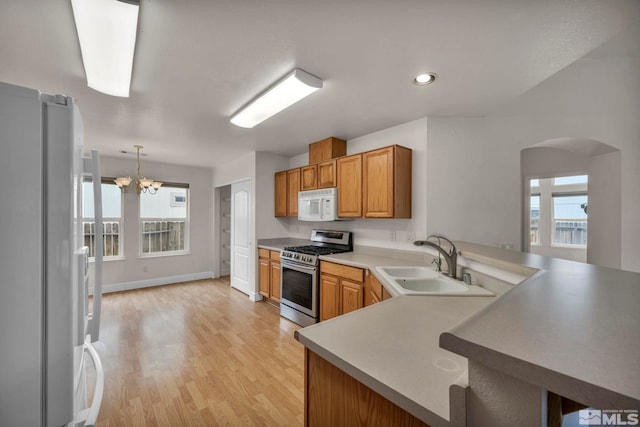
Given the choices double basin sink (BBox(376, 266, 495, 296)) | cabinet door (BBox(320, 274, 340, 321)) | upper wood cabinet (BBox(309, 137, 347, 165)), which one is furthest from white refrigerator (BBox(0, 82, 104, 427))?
upper wood cabinet (BBox(309, 137, 347, 165))

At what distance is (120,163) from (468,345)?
5921 mm

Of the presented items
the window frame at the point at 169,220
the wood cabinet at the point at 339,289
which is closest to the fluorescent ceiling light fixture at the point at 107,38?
the wood cabinet at the point at 339,289

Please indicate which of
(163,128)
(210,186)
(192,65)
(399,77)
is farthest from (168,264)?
(399,77)

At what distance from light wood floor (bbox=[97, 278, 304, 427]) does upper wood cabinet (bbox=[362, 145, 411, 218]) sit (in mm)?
1756

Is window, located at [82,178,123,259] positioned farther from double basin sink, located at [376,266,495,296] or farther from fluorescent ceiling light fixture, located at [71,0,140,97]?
double basin sink, located at [376,266,495,296]

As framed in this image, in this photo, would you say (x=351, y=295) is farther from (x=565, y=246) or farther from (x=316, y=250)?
(x=565, y=246)

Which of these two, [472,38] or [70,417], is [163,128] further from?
[472,38]

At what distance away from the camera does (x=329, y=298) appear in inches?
115

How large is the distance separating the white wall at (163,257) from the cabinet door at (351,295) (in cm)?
400

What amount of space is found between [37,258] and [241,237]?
4.03 meters

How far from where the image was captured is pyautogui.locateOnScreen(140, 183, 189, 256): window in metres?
5.01

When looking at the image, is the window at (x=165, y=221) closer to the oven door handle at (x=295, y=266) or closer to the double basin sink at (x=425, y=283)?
the oven door handle at (x=295, y=266)

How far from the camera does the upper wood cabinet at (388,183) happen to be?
2.69 m

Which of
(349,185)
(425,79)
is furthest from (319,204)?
(425,79)
